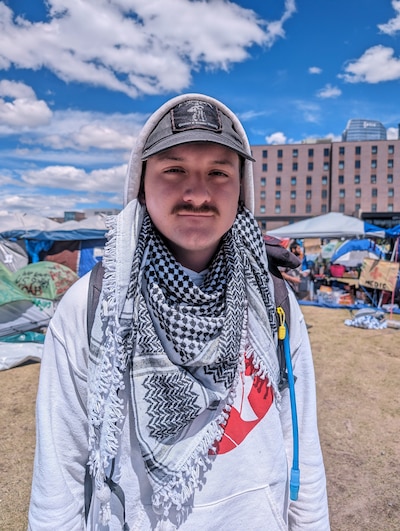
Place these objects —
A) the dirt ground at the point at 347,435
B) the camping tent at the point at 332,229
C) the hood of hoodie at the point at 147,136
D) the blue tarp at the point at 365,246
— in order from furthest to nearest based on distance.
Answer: the blue tarp at the point at 365,246 < the camping tent at the point at 332,229 < the dirt ground at the point at 347,435 < the hood of hoodie at the point at 147,136

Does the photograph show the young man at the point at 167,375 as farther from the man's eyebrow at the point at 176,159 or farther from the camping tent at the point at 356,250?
the camping tent at the point at 356,250

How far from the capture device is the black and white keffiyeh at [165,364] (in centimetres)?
107

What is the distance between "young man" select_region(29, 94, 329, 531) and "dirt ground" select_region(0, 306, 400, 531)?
2196 mm

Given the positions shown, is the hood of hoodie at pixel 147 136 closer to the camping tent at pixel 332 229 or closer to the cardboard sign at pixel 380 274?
the cardboard sign at pixel 380 274

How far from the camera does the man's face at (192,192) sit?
3.54ft

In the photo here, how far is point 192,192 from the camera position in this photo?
41.9 inches

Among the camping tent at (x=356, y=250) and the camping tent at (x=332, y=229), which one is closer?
the camping tent at (x=332, y=229)

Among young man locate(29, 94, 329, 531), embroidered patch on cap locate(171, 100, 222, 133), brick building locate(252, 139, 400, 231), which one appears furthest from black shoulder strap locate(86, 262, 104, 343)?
brick building locate(252, 139, 400, 231)

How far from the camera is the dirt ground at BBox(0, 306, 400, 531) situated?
292cm

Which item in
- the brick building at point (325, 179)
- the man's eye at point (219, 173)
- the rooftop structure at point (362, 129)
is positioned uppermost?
the rooftop structure at point (362, 129)

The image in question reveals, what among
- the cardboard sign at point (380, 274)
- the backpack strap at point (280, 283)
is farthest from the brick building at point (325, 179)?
the backpack strap at point (280, 283)

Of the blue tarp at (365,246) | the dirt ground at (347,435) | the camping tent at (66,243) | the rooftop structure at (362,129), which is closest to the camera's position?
the dirt ground at (347,435)

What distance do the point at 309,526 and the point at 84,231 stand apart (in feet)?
43.4

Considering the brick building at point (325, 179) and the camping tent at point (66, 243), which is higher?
the brick building at point (325, 179)
